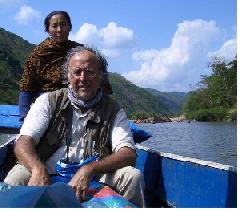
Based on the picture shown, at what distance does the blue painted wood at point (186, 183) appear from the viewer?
10.1 ft

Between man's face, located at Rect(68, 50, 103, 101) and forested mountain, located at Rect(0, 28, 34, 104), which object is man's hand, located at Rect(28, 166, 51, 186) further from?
forested mountain, located at Rect(0, 28, 34, 104)

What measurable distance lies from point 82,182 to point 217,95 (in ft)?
254

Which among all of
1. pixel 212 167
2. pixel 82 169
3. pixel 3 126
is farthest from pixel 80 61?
pixel 3 126

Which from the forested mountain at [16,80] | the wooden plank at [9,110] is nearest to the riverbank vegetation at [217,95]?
the forested mountain at [16,80]

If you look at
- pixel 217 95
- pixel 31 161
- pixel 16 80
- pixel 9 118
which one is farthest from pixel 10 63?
pixel 31 161

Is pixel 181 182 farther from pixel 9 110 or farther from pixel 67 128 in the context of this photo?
pixel 9 110

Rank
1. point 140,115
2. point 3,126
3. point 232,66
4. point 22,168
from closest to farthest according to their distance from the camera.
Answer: point 22,168
point 3,126
point 232,66
point 140,115

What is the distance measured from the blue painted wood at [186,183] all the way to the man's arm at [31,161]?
124 centimetres

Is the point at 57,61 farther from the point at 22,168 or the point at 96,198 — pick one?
the point at 96,198

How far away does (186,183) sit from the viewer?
3.58 meters

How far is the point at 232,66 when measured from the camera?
7194cm

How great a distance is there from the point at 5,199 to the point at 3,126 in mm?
4085

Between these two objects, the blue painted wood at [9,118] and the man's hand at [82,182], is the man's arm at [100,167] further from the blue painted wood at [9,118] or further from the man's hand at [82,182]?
the blue painted wood at [9,118]

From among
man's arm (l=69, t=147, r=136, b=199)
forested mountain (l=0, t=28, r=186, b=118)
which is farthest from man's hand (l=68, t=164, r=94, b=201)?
forested mountain (l=0, t=28, r=186, b=118)
